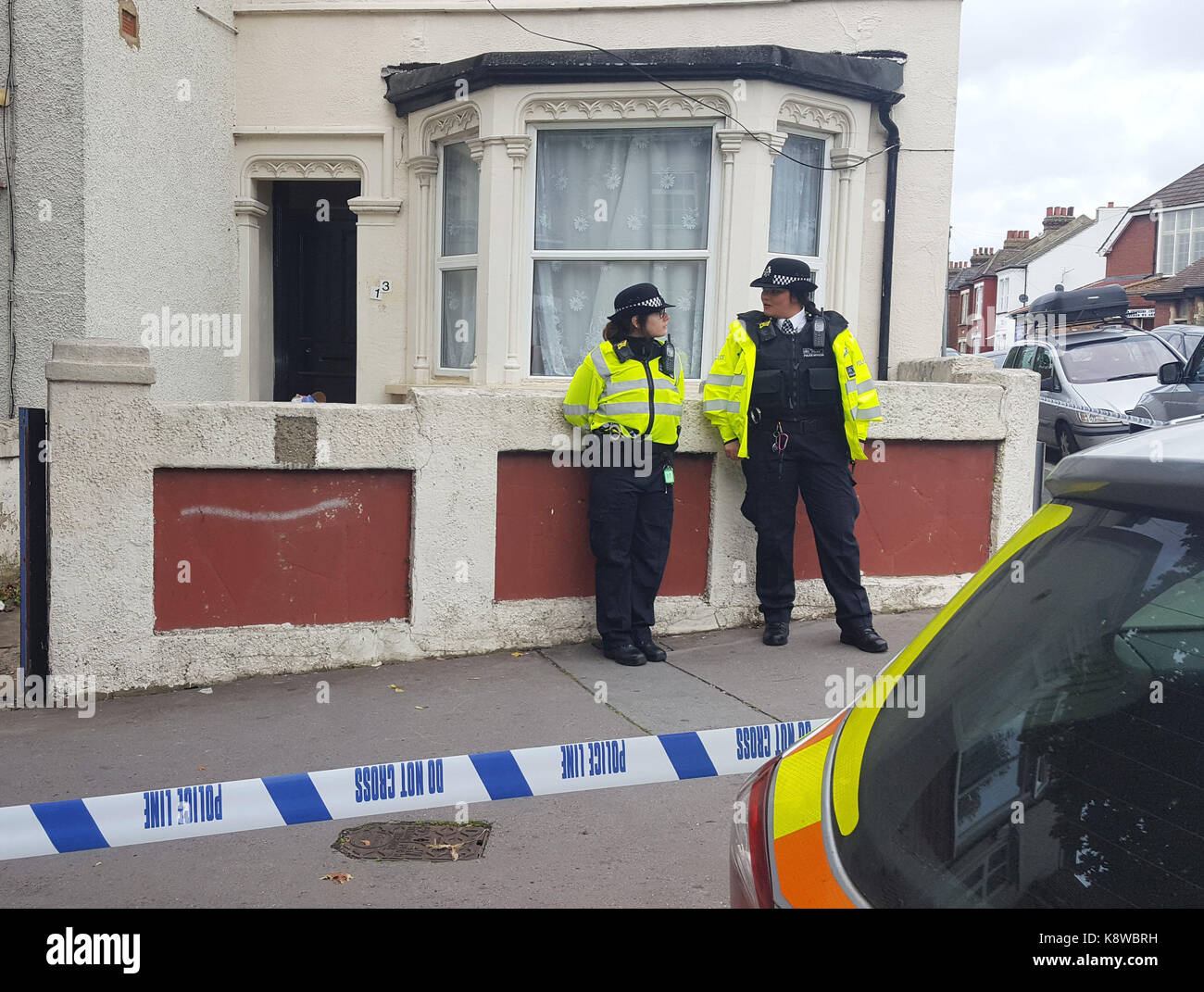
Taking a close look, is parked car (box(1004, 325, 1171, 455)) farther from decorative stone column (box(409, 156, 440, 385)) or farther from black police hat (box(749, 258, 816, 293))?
black police hat (box(749, 258, 816, 293))

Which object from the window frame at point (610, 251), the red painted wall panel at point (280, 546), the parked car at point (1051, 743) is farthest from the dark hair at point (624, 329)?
the parked car at point (1051, 743)

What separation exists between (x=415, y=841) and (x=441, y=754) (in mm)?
801

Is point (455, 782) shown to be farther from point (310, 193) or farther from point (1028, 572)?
point (310, 193)

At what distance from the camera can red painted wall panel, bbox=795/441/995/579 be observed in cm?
726

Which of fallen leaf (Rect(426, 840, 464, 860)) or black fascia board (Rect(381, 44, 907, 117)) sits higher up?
black fascia board (Rect(381, 44, 907, 117))

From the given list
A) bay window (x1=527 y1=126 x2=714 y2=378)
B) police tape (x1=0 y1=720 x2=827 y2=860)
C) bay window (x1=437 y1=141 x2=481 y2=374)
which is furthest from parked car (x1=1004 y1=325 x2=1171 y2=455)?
police tape (x1=0 y1=720 x2=827 y2=860)

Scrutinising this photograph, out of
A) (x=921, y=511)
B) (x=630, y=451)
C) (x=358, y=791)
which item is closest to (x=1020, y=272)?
(x=921, y=511)

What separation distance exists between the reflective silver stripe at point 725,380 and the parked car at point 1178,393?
8.17 meters

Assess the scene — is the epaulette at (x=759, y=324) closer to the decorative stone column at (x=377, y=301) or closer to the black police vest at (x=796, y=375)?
the black police vest at (x=796, y=375)

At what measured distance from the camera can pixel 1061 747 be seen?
1568mm

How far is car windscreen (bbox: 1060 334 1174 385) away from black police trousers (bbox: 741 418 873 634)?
11092 millimetres

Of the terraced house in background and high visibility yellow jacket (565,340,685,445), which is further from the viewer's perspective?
high visibility yellow jacket (565,340,685,445)

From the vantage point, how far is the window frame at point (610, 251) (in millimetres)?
8547

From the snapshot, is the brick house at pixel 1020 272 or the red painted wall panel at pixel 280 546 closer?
the red painted wall panel at pixel 280 546
